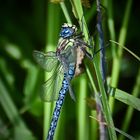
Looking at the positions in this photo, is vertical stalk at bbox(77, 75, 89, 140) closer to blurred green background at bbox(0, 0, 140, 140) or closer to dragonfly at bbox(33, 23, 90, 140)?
dragonfly at bbox(33, 23, 90, 140)

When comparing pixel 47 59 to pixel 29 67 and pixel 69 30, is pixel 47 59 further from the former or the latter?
pixel 29 67

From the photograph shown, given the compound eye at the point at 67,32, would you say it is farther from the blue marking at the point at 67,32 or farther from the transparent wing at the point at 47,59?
the transparent wing at the point at 47,59

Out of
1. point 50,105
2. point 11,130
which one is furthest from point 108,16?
point 11,130

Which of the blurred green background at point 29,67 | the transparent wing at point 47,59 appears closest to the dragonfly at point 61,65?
the transparent wing at point 47,59

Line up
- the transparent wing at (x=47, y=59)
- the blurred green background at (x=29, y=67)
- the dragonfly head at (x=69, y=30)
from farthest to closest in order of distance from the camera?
the blurred green background at (x=29, y=67) → the transparent wing at (x=47, y=59) → the dragonfly head at (x=69, y=30)

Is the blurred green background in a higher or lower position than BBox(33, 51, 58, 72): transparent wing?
lower

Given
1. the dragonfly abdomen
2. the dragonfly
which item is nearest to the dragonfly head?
the dragonfly
